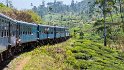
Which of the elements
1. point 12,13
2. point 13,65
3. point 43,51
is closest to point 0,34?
point 13,65

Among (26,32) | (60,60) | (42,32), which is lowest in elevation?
(60,60)

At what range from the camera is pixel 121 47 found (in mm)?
77750

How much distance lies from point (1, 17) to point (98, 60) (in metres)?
27.1

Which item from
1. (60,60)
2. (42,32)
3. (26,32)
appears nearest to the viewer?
(60,60)

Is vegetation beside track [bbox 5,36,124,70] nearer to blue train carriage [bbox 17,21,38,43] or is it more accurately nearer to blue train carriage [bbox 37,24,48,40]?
blue train carriage [bbox 17,21,38,43]

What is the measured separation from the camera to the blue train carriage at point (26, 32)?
34.5m

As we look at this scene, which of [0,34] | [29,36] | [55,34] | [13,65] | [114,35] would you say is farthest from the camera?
[114,35]

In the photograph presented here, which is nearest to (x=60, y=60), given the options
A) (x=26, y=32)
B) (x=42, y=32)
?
(x=26, y=32)

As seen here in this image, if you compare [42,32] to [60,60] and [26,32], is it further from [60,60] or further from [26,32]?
[60,60]

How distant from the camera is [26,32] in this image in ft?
127

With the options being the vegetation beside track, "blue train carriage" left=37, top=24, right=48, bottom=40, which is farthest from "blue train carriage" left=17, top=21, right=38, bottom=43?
"blue train carriage" left=37, top=24, right=48, bottom=40

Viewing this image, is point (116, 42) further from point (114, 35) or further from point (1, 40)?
point (1, 40)

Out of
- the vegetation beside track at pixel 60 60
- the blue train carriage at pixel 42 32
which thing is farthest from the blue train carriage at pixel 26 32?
the blue train carriage at pixel 42 32

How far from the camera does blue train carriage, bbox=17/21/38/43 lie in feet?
113
